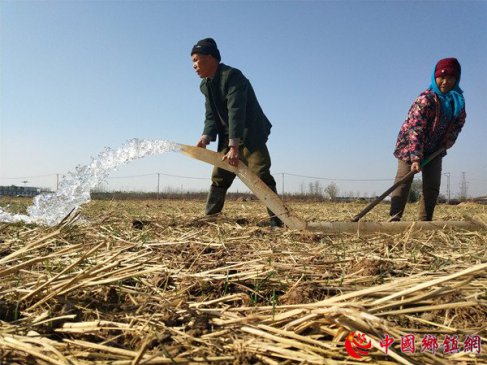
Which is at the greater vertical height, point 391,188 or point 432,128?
point 432,128

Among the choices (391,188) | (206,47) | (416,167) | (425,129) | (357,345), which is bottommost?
(357,345)

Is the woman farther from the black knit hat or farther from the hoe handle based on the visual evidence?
the black knit hat

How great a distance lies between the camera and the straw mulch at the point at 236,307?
1.13m

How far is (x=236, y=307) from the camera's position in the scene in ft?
4.86

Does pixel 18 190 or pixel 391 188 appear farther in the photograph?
pixel 18 190

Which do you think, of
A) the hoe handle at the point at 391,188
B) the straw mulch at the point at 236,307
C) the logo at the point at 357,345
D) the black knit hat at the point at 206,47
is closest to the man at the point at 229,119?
the black knit hat at the point at 206,47

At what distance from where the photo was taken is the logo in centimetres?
113

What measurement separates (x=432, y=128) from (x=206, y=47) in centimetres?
280

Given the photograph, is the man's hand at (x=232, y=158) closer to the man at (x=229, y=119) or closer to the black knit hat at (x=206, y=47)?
the man at (x=229, y=119)

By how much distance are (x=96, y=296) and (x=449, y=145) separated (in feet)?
14.0

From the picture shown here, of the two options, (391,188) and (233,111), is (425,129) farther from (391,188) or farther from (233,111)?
(233,111)

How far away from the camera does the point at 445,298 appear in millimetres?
1444

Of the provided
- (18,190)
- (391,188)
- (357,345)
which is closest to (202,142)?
(391,188)

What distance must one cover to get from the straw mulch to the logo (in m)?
0.02
